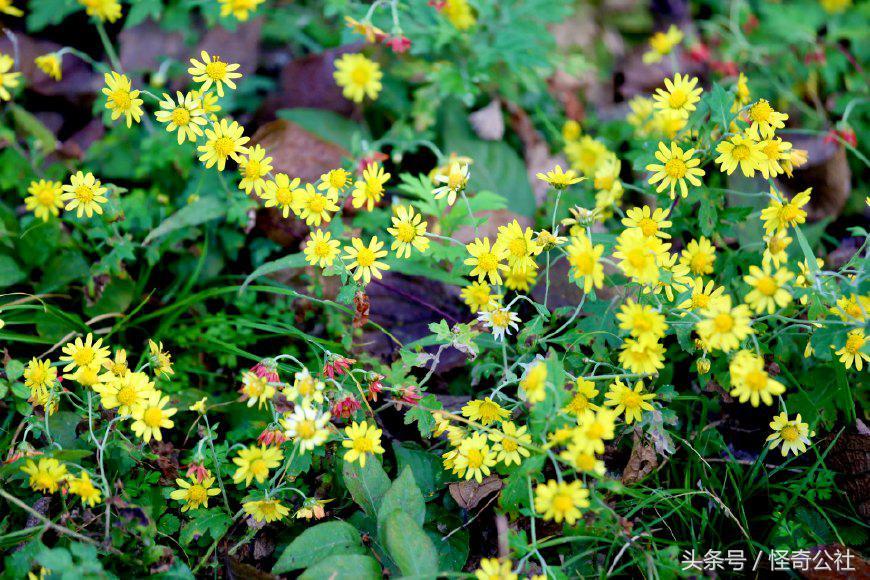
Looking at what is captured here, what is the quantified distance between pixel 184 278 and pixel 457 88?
1413mm

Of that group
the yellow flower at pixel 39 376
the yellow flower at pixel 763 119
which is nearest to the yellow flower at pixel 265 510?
the yellow flower at pixel 39 376

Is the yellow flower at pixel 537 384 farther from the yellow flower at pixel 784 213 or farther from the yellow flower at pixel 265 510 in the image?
the yellow flower at pixel 784 213

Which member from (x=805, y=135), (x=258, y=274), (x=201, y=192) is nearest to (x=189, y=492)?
(x=258, y=274)

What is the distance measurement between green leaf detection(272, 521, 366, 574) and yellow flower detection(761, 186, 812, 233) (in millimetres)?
1610

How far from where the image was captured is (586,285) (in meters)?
1.96

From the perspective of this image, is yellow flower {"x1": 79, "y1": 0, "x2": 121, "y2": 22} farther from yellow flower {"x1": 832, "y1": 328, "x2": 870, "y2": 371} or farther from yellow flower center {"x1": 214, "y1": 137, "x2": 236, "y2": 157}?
yellow flower {"x1": 832, "y1": 328, "x2": 870, "y2": 371}

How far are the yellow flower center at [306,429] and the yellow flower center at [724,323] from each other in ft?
3.74

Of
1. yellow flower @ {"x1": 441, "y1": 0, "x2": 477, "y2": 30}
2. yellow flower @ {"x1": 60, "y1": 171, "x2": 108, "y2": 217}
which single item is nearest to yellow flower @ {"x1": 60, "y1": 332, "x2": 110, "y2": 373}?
yellow flower @ {"x1": 60, "y1": 171, "x2": 108, "y2": 217}

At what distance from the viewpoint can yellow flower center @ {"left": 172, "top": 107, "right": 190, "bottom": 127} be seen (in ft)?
7.32

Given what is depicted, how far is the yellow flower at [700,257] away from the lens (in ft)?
7.52

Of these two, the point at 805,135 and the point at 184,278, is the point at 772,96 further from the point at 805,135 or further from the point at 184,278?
the point at 184,278

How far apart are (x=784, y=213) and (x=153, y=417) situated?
6.64ft

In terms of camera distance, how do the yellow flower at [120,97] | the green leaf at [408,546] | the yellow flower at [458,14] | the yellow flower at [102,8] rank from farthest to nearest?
the yellow flower at [458,14]
the yellow flower at [102,8]
the yellow flower at [120,97]
the green leaf at [408,546]

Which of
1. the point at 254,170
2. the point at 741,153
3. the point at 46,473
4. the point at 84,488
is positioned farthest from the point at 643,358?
the point at 46,473
